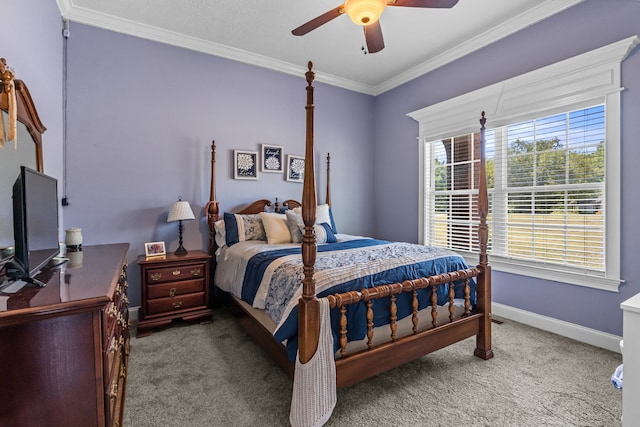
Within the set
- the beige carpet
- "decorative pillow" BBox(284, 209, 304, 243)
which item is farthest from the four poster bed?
"decorative pillow" BBox(284, 209, 304, 243)

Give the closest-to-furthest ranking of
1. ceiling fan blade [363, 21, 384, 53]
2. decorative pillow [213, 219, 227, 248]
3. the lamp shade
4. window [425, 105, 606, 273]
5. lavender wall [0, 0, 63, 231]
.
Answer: lavender wall [0, 0, 63, 231], ceiling fan blade [363, 21, 384, 53], window [425, 105, 606, 273], the lamp shade, decorative pillow [213, 219, 227, 248]

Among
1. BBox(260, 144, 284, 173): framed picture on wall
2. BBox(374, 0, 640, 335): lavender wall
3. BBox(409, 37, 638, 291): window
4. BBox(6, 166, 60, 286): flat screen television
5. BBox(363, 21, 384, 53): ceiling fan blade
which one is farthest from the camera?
BBox(260, 144, 284, 173): framed picture on wall

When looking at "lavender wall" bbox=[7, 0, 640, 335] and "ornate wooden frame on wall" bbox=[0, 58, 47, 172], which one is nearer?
"ornate wooden frame on wall" bbox=[0, 58, 47, 172]

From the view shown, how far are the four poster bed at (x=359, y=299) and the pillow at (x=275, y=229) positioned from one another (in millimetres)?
280

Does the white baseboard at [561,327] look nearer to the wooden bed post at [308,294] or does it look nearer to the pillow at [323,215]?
the pillow at [323,215]

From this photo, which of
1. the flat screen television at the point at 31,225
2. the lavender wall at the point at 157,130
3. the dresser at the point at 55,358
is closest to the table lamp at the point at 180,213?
the lavender wall at the point at 157,130

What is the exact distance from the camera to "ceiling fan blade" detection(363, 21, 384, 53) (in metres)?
2.14

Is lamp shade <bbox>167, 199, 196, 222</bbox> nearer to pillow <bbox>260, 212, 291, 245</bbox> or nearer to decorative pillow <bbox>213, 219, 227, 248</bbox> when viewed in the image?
decorative pillow <bbox>213, 219, 227, 248</bbox>

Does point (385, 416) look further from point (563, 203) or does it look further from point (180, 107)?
point (180, 107)

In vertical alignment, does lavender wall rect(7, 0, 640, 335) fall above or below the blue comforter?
above

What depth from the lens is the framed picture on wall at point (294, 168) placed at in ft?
12.8

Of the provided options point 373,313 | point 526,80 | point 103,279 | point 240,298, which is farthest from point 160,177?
point 526,80

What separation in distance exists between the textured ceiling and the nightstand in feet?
7.49

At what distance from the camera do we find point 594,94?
245 centimetres
